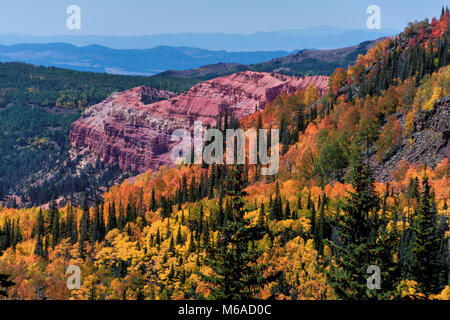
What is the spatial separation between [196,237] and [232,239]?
71132mm

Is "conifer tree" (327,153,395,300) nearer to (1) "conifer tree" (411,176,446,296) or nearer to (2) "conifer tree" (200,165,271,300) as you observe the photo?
(2) "conifer tree" (200,165,271,300)

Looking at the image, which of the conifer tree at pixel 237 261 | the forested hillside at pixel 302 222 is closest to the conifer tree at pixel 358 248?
the forested hillside at pixel 302 222

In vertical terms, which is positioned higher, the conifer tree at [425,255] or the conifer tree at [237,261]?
the conifer tree at [237,261]

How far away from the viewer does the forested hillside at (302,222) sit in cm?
3344

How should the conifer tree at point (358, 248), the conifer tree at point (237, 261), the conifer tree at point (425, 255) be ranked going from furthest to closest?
1. the conifer tree at point (425, 255)
2. the conifer tree at point (358, 248)
3. the conifer tree at point (237, 261)

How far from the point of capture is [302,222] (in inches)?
4173

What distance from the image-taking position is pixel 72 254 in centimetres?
10969

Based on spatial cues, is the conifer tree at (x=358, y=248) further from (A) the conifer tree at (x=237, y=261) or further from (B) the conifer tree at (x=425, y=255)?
(B) the conifer tree at (x=425, y=255)

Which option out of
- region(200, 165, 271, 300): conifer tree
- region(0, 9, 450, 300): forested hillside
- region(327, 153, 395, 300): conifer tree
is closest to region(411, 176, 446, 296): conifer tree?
region(0, 9, 450, 300): forested hillside

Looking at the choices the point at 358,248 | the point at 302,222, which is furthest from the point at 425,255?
the point at 302,222

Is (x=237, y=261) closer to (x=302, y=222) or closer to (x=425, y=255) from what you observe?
(x=425, y=255)
